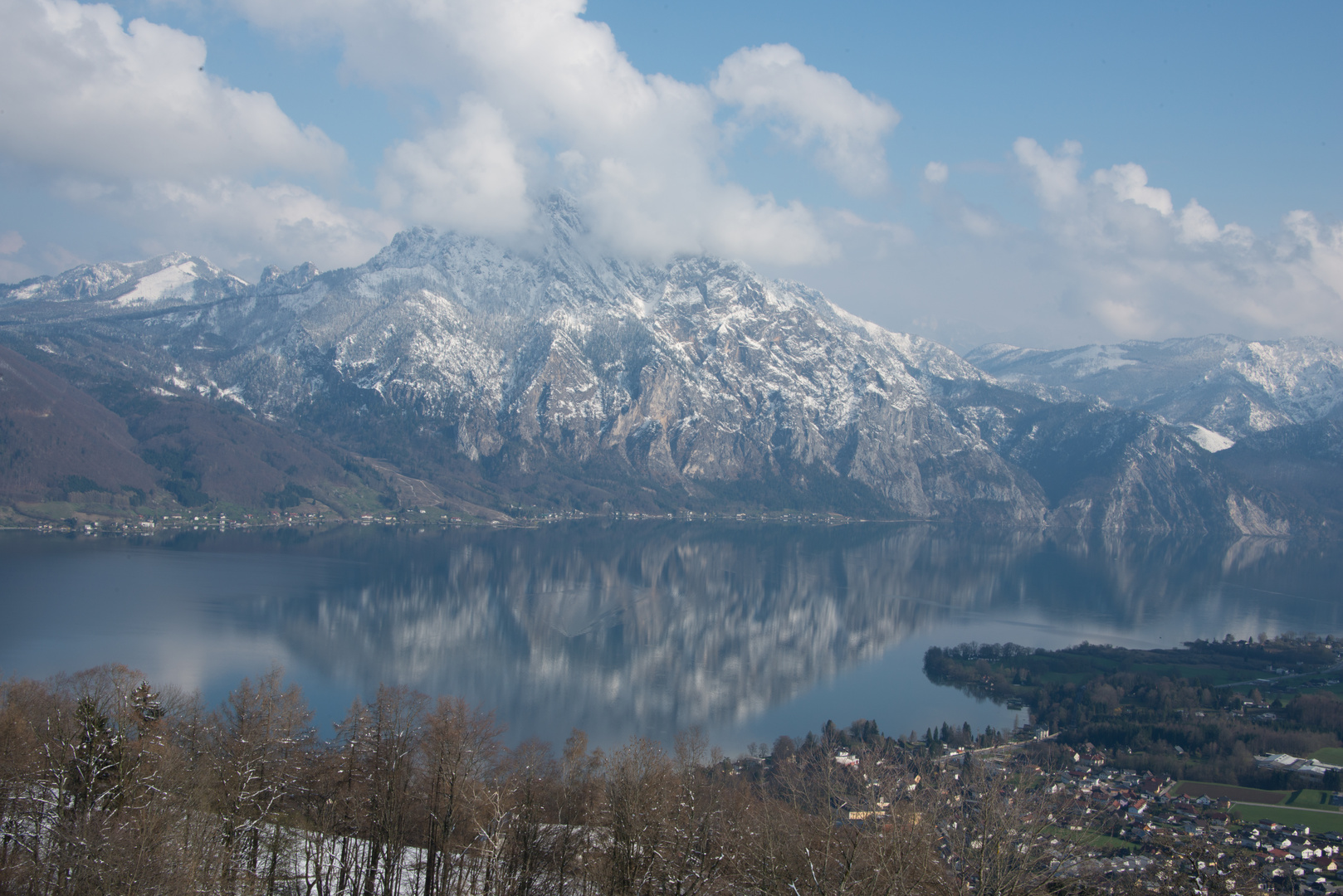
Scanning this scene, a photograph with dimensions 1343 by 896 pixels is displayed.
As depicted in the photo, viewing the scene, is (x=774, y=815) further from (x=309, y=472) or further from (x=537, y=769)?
(x=309, y=472)

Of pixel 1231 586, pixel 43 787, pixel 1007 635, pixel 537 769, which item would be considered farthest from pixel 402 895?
pixel 1231 586

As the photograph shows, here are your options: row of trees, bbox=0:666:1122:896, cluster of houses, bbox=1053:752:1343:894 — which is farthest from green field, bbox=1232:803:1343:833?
row of trees, bbox=0:666:1122:896

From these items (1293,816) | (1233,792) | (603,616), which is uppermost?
(603,616)

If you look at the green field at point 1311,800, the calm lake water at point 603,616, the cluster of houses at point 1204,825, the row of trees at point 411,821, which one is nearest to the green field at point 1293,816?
the cluster of houses at point 1204,825

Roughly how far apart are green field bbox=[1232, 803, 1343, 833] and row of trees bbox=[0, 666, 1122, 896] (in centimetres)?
3124

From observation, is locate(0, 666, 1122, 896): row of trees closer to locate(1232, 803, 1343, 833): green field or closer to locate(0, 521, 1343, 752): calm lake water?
locate(0, 521, 1343, 752): calm lake water

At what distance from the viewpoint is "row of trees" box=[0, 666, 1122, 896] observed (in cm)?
1770

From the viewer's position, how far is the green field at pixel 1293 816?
4506 centimetres

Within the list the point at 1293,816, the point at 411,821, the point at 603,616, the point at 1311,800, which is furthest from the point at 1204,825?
the point at 603,616

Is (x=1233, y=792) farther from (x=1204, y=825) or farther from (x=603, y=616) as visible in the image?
(x=603, y=616)

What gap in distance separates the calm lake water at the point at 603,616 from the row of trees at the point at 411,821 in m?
28.5

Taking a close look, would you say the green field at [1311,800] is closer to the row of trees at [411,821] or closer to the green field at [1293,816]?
the green field at [1293,816]

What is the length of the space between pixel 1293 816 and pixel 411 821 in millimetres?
46587

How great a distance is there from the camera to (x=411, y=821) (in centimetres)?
2394
